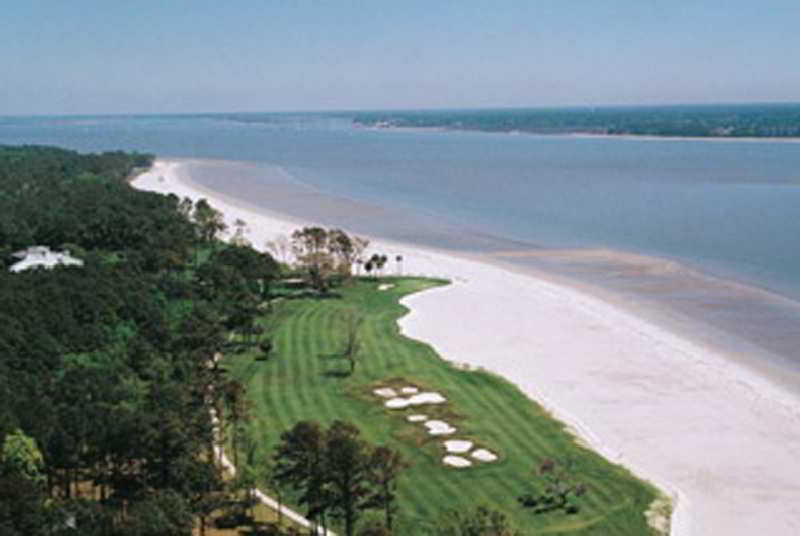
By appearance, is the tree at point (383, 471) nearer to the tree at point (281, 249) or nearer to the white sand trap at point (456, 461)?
the white sand trap at point (456, 461)

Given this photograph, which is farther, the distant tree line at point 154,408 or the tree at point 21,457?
the tree at point 21,457

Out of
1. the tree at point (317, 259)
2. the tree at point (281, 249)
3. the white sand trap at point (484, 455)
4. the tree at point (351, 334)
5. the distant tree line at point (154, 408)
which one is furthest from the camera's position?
the tree at point (281, 249)

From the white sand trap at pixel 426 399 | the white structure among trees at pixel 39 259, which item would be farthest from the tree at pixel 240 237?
the white sand trap at pixel 426 399

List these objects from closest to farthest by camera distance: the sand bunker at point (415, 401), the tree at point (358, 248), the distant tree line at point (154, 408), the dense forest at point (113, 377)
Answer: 1. the dense forest at point (113, 377)
2. the distant tree line at point (154, 408)
3. the sand bunker at point (415, 401)
4. the tree at point (358, 248)

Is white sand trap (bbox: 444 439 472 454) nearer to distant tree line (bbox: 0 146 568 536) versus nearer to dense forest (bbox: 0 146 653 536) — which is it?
dense forest (bbox: 0 146 653 536)

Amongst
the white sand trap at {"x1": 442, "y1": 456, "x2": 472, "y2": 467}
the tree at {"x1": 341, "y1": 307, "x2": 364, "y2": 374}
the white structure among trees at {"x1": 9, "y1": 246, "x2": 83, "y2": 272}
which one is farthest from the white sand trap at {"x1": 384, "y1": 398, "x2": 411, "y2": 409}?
the white structure among trees at {"x1": 9, "y1": 246, "x2": 83, "y2": 272}

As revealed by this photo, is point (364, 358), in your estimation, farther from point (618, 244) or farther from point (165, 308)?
point (618, 244)
